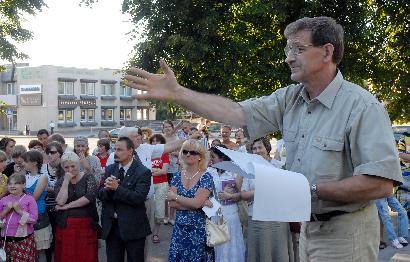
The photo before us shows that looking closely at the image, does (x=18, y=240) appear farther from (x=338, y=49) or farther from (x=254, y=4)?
(x=254, y=4)

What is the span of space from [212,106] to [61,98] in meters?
61.7

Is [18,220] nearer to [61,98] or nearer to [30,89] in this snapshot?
[61,98]

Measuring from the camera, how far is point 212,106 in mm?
2656

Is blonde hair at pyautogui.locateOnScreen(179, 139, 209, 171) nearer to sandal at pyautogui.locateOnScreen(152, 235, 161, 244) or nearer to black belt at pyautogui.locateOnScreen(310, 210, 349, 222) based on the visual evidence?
sandal at pyautogui.locateOnScreen(152, 235, 161, 244)

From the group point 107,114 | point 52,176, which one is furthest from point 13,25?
point 107,114

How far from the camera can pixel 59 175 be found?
276 inches

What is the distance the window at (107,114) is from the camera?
6797 centimetres

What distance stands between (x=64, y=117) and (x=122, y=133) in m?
58.1

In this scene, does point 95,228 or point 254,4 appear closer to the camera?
point 95,228

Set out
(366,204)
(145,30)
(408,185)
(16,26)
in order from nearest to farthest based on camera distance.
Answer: (366,204)
(408,185)
(145,30)
(16,26)

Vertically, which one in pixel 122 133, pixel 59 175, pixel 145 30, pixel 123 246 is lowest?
pixel 123 246

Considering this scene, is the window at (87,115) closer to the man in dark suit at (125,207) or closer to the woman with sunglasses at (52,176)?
the woman with sunglasses at (52,176)

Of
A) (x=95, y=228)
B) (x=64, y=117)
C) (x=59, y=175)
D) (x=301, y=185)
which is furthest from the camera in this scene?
(x=64, y=117)

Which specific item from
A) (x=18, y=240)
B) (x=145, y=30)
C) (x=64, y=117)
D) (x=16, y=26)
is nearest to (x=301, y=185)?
(x=18, y=240)
